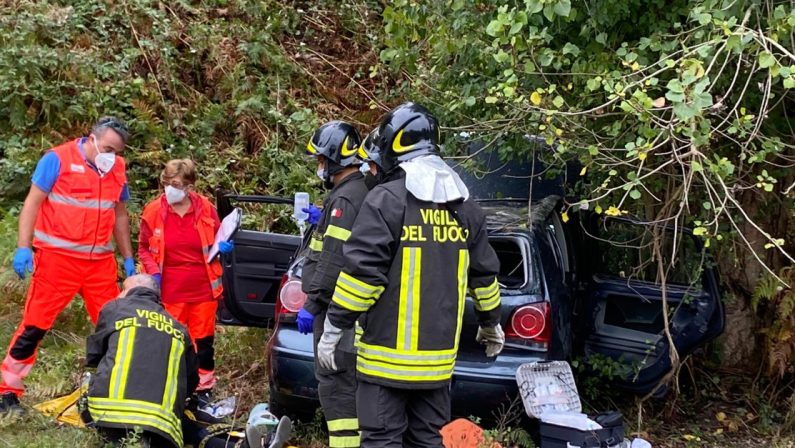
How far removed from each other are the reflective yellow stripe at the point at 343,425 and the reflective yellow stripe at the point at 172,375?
2.67ft

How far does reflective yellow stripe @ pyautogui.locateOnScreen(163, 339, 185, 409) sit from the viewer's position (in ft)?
12.4

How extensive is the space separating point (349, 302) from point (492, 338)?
36.4 inches

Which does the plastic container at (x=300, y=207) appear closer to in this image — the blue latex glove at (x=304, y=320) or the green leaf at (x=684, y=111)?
the blue latex glove at (x=304, y=320)

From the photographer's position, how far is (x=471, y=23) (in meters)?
4.79

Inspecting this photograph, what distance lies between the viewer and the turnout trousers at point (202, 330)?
5348mm

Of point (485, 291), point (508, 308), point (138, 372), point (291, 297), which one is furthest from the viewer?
point (291, 297)

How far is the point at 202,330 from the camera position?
5375mm

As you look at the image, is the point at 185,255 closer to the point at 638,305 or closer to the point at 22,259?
the point at 22,259

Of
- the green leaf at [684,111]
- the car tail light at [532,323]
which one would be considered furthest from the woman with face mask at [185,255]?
the green leaf at [684,111]

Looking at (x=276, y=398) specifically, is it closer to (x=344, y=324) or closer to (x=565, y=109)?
(x=344, y=324)

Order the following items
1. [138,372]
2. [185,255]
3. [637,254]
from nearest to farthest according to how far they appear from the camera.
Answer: [138,372]
[185,255]
[637,254]

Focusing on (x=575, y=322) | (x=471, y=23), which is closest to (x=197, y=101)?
(x=471, y=23)

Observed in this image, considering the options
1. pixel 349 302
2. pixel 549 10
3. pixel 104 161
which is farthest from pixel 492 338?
pixel 104 161

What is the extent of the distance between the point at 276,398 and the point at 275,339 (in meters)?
0.34
